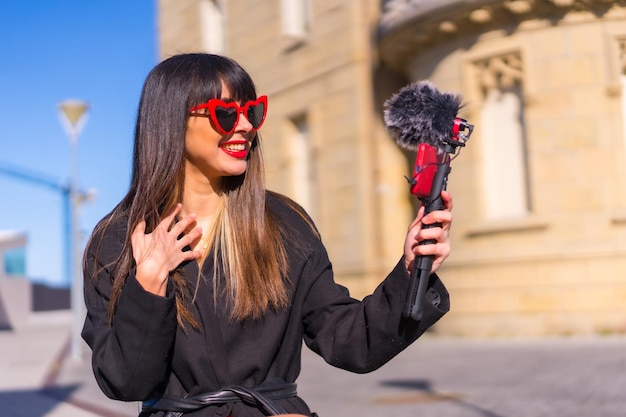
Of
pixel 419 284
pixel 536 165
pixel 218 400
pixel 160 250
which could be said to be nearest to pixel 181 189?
pixel 160 250

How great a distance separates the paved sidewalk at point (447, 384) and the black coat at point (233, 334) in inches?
202

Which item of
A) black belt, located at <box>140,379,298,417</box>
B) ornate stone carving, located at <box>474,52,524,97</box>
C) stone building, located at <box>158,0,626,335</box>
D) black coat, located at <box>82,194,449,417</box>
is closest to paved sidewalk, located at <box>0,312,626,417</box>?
stone building, located at <box>158,0,626,335</box>

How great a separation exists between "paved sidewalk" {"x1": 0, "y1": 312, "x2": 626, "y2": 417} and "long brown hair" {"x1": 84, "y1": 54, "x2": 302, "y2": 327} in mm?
5265

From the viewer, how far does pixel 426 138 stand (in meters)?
2.38

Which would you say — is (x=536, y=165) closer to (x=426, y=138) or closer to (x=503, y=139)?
(x=503, y=139)

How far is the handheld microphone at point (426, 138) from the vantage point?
2.34 metres

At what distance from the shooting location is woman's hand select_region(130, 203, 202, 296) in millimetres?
2459

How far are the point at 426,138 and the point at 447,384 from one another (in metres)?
7.89

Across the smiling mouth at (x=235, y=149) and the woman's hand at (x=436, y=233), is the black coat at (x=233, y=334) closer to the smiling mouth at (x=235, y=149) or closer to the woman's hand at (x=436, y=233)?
the woman's hand at (x=436, y=233)

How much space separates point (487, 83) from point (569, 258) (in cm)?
307

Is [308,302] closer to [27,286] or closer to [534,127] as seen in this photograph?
[534,127]

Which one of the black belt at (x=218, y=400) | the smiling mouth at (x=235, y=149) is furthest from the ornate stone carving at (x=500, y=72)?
the black belt at (x=218, y=400)

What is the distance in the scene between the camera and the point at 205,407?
2.54 meters

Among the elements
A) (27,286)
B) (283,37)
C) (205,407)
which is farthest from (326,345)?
(27,286)
